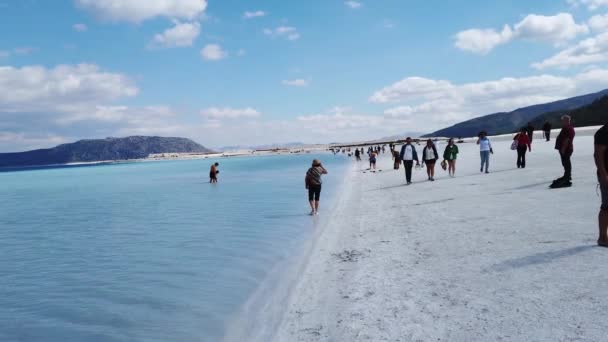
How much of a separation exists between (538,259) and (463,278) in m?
1.33

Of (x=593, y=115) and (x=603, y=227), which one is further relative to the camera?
(x=593, y=115)

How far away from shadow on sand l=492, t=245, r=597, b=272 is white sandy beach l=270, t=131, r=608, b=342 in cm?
1

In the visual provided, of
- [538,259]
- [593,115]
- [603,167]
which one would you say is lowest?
[538,259]

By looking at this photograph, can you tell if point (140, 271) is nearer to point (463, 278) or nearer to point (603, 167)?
point (463, 278)

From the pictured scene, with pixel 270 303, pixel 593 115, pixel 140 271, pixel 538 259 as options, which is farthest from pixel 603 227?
pixel 593 115

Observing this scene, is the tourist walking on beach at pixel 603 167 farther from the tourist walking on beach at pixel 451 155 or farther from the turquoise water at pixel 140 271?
the tourist walking on beach at pixel 451 155

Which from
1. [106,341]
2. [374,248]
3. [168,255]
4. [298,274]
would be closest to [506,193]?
[374,248]

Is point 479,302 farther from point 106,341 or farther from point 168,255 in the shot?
point 168,255

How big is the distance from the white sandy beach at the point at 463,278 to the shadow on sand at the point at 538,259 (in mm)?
14

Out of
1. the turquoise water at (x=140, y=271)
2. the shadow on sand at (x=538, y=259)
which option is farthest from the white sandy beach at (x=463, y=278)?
the turquoise water at (x=140, y=271)

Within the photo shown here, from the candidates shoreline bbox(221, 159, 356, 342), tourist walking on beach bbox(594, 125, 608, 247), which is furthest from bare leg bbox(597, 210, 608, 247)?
shoreline bbox(221, 159, 356, 342)

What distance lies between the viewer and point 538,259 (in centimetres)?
600

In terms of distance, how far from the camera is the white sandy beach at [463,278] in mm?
4246

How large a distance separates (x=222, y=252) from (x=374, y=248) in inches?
156
